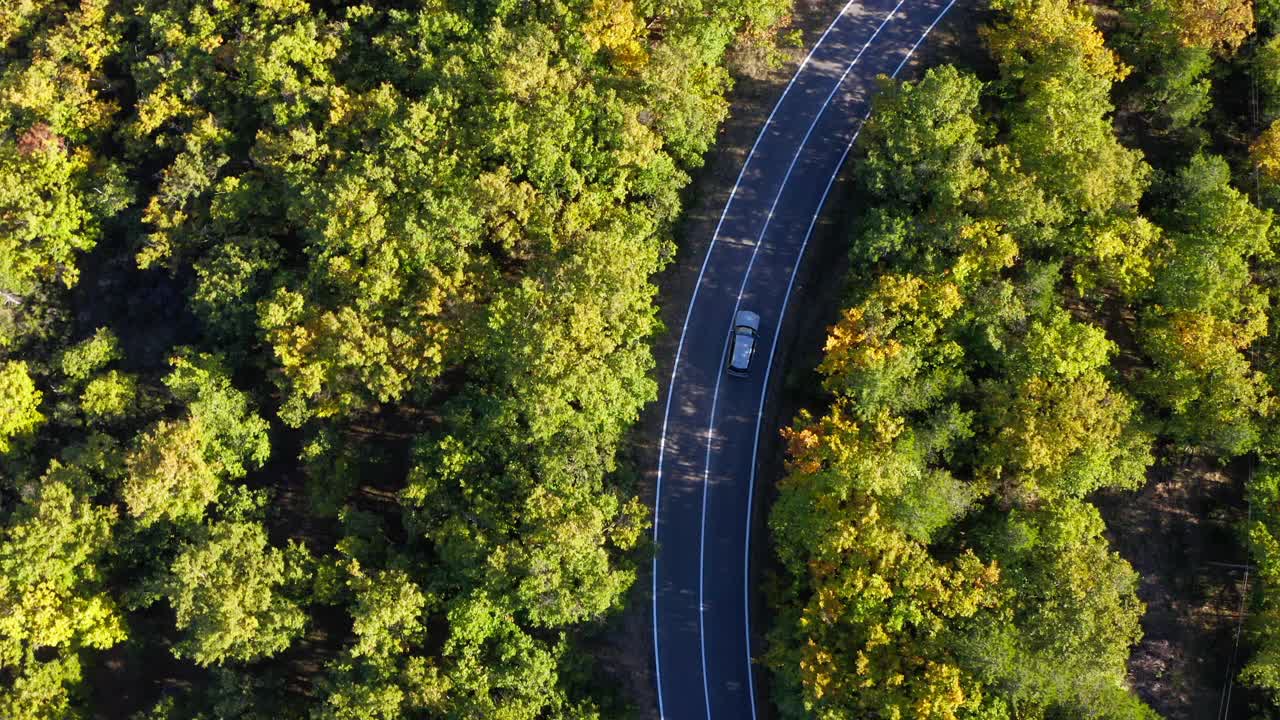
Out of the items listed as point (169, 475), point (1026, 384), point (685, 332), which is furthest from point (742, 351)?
point (169, 475)

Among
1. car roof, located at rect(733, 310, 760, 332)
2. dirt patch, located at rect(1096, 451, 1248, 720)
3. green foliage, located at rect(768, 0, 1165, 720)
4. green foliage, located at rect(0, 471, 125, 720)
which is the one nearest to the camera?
green foliage, located at rect(768, 0, 1165, 720)

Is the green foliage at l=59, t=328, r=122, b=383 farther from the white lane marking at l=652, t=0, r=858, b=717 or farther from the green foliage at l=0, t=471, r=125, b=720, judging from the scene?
the white lane marking at l=652, t=0, r=858, b=717

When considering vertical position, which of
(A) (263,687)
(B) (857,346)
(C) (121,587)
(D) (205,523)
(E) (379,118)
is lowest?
(A) (263,687)

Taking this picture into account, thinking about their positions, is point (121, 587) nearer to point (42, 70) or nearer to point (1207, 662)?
point (42, 70)

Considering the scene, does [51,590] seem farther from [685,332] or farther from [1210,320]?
[1210,320]

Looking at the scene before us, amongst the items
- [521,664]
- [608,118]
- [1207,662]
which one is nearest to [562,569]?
[521,664]

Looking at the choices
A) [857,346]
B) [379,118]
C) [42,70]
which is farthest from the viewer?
[42,70]

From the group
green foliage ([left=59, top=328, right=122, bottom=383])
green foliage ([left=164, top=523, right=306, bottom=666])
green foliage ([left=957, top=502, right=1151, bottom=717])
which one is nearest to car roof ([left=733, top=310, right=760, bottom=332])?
green foliage ([left=957, top=502, right=1151, bottom=717])
